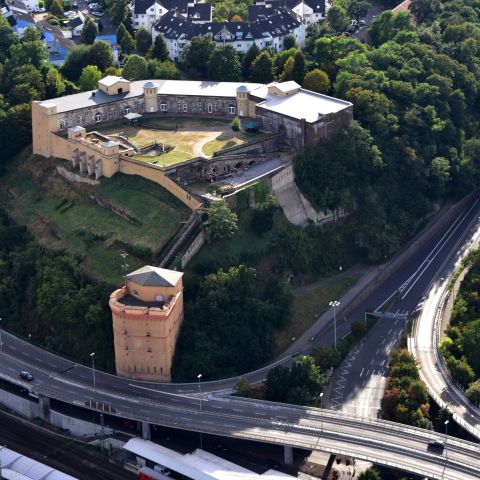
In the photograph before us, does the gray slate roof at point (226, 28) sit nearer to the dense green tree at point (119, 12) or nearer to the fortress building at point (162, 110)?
the dense green tree at point (119, 12)

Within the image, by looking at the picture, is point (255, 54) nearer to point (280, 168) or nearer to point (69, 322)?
point (280, 168)

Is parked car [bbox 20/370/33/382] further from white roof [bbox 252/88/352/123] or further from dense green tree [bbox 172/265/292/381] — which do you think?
white roof [bbox 252/88/352/123]

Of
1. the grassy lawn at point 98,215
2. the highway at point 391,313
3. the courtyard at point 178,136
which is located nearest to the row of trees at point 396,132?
the highway at point 391,313

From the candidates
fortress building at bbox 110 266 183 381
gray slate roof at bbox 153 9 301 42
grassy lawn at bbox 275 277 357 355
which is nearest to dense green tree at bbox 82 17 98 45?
gray slate roof at bbox 153 9 301 42

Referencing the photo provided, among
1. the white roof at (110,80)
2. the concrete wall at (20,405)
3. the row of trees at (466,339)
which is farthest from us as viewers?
the white roof at (110,80)

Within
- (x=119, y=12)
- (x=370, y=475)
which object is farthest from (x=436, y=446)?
(x=119, y=12)

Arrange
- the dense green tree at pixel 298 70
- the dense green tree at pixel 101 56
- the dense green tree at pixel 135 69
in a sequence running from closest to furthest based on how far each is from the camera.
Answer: the dense green tree at pixel 298 70 → the dense green tree at pixel 135 69 → the dense green tree at pixel 101 56

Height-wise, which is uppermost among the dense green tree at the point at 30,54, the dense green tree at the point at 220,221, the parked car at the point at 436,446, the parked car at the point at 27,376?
the dense green tree at the point at 30,54

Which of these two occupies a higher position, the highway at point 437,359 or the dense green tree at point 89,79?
the dense green tree at point 89,79
